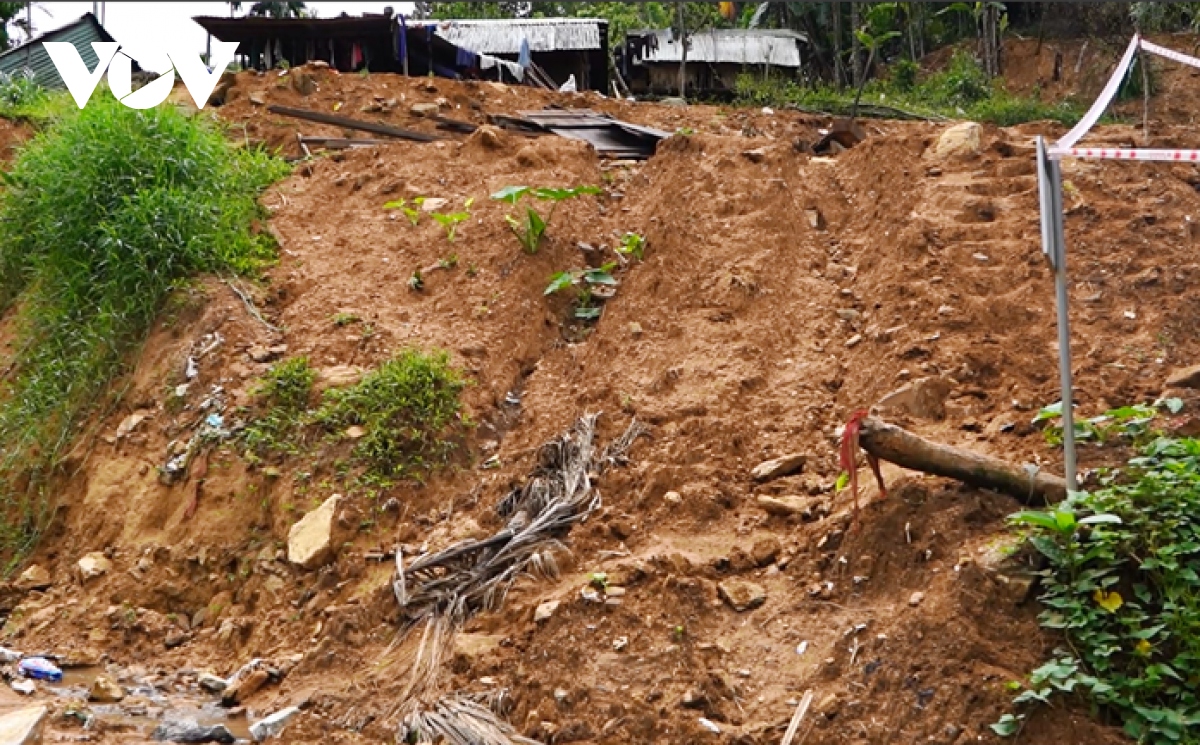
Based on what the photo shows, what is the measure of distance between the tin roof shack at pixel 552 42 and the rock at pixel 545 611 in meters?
10.1

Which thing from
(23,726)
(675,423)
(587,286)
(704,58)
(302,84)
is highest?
(302,84)

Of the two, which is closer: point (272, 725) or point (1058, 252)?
point (1058, 252)

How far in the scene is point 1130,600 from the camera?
13.7ft

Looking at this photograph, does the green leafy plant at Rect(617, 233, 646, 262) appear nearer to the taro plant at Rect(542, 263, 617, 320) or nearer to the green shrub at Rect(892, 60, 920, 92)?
the taro plant at Rect(542, 263, 617, 320)

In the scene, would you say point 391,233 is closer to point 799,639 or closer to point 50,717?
point 50,717

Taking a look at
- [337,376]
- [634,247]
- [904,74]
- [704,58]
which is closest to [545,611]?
[337,376]

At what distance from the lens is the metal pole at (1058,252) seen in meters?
4.16

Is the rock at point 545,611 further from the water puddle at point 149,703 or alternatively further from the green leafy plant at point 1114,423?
the green leafy plant at point 1114,423

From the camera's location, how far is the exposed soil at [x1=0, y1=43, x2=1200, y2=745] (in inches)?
175

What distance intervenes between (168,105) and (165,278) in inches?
60.5

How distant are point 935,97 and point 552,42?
3.69m

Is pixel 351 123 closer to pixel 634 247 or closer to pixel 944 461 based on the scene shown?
pixel 634 247

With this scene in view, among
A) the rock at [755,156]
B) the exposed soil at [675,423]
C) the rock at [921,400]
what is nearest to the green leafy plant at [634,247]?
the exposed soil at [675,423]

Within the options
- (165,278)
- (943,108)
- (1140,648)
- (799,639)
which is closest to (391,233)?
(165,278)
